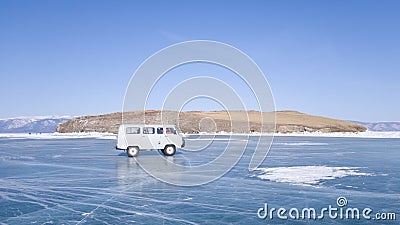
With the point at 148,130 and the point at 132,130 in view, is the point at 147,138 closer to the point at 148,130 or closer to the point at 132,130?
the point at 148,130

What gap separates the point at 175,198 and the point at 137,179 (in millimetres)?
3747

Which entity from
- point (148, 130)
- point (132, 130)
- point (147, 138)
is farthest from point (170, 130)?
point (132, 130)

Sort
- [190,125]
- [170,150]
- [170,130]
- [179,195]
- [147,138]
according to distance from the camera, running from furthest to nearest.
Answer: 1. [190,125]
2. [170,150]
3. [170,130]
4. [147,138]
5. [179,195]

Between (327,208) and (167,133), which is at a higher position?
(167,133)

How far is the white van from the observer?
70.0ft

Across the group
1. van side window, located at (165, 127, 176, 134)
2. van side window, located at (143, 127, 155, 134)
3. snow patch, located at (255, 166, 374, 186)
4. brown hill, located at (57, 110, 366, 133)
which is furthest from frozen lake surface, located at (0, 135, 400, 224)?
brown hill, located at (57, 110, 366, 133)

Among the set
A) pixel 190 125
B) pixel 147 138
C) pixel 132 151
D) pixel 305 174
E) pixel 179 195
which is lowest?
pixel 179 195

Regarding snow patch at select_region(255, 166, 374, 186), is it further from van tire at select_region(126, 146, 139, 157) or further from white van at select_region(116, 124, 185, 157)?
van tire at select_region(126, 146, 139, 157)

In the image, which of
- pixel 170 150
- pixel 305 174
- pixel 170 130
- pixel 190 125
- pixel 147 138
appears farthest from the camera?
pixel 190 125

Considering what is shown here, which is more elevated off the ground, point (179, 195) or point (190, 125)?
point (190, 125)

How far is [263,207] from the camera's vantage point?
923 cm

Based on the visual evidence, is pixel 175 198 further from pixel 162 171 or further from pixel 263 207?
pixel 162 171

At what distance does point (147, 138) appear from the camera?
21.8 meters

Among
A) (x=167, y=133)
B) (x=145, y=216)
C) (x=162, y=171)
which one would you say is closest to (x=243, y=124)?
(x=167, y=133)
